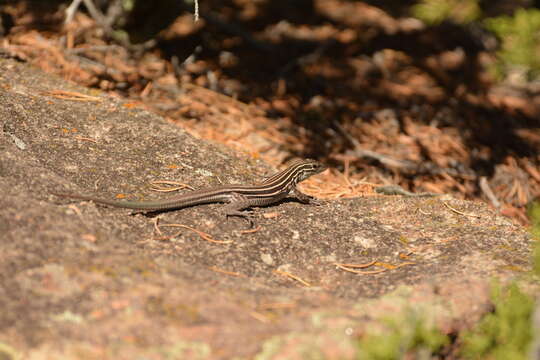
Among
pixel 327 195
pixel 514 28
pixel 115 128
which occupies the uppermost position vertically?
pixel 514 28

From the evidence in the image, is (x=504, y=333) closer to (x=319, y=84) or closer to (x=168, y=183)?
(x=168, y=183)

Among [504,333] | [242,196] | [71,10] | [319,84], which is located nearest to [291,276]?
[242,196]

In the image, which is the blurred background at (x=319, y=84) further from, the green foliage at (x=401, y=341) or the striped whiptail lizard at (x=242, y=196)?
the green foliage at (x=401, y=341)

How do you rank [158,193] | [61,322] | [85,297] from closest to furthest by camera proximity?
[61,322] < [85,297] < [158,193]

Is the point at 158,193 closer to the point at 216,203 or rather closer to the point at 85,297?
the point at 216,203

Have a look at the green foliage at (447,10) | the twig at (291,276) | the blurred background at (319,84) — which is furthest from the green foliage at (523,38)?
the twig at (291,276)

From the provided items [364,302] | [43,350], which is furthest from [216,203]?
[43,350]
